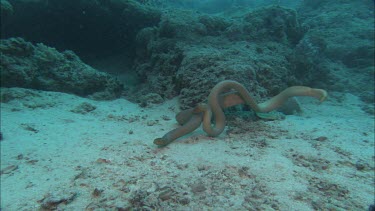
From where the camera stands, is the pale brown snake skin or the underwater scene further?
the pale brown snake skin

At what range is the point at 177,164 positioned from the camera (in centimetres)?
287

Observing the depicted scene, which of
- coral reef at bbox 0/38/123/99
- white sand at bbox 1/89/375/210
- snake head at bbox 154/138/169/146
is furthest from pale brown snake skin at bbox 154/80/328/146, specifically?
coral reef at bbox 0/38/123/99

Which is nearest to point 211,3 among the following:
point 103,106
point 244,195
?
point 103,106

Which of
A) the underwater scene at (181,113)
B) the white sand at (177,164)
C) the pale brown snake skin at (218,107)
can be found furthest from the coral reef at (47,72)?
the pale brown snake skin at (218,107)

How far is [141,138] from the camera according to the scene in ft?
12.3

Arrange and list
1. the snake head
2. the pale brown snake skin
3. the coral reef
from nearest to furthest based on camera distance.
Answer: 1. the snake head
2. the pale brown snake skin
3. the coral reef

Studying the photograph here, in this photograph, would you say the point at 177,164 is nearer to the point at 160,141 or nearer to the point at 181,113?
the point at 160,141

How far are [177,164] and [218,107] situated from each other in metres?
1.30

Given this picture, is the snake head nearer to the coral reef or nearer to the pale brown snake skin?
the pale brown snake skin

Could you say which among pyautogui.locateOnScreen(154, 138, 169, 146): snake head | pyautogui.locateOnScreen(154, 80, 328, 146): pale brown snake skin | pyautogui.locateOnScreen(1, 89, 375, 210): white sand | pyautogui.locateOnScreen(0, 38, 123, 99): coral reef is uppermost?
pyautogui.locateOnScreen(0, 38, 123, 99): coral reef

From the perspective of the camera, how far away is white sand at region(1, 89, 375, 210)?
7.31 ft

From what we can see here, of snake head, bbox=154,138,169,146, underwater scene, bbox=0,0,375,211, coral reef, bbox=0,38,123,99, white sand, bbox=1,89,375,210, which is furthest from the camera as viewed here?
coral reef, bbox=0,38,123,99

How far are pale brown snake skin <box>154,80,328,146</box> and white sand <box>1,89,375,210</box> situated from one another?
0.56 ft

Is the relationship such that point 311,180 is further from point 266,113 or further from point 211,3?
point 211,3
